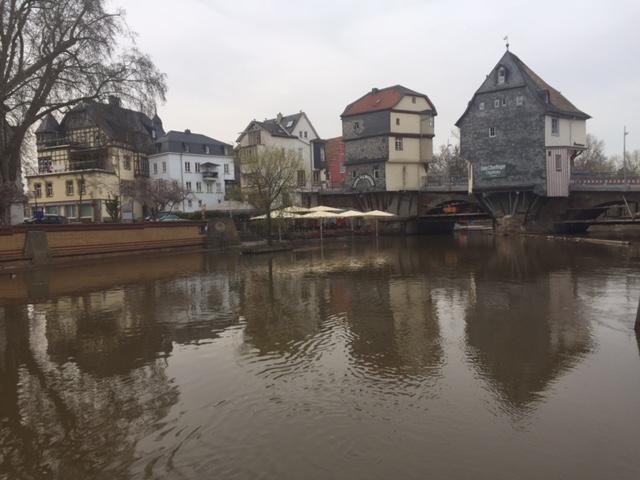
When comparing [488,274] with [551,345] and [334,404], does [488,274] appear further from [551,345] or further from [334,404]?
[334,404]

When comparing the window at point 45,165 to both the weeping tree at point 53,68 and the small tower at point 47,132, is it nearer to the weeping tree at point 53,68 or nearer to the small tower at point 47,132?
the small tower at point 47,132

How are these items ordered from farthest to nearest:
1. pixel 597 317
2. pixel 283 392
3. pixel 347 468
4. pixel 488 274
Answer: pixel 488 274
pixel 597 317
pixel 283 392
pixel 347 468

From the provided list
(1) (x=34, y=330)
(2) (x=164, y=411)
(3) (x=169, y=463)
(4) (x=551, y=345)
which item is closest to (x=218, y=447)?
(3) (x=169, y=463)

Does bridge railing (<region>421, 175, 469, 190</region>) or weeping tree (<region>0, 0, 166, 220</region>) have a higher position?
weeping tree (<region>0, 0, 166, 220</region>)

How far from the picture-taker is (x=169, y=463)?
193 inches

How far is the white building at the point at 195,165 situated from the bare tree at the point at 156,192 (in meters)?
5.61

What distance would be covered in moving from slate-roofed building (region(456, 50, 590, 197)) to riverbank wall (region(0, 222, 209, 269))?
26187 mm

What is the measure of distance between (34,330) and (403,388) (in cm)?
835

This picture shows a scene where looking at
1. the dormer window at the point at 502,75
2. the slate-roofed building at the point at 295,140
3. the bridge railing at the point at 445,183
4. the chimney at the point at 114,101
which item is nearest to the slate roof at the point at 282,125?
the slate-roofed building at the point at 295,140

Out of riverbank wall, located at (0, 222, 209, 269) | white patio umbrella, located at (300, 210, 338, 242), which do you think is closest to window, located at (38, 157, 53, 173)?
riverbank wall, located at (0, 222, 209, 269)

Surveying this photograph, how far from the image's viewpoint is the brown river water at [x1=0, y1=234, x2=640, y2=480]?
194 inches

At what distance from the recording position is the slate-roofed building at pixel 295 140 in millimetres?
62500

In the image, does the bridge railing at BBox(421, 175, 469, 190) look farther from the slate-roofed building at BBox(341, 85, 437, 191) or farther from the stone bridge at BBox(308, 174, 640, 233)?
the slate-roofed building at BBox(341, 85, 437, 191)

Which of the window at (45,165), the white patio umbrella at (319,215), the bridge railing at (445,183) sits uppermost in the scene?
the window at (45,165)
